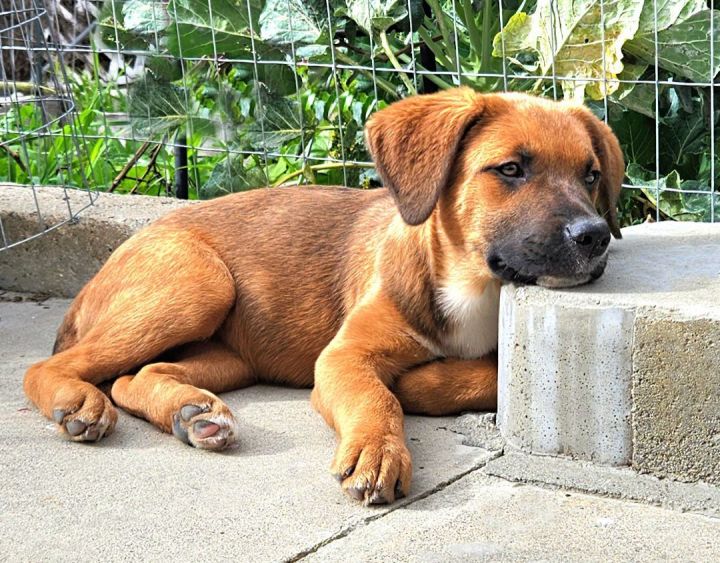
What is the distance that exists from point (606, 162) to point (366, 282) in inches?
39.0

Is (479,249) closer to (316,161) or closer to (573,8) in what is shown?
(573,8)

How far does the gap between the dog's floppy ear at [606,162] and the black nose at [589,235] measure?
1.78ft

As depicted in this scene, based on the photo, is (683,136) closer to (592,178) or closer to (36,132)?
(592,178)

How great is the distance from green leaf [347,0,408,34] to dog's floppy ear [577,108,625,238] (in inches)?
75.2

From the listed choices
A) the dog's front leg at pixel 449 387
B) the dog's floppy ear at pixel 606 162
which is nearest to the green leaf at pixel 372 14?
the dog's floppy ear at pixel 606 162

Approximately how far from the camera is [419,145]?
13.3 ft

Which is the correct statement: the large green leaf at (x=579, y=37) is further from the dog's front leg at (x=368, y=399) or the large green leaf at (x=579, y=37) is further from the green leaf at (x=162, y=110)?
the green leaf at (x=162, y=110)

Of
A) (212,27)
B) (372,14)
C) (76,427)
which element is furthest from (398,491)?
(212,27)

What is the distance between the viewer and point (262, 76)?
6.39 m

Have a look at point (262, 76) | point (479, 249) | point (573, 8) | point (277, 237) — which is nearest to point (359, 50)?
point (262, 76)

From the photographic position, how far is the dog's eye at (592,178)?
399 cm

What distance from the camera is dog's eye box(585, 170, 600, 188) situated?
3.99 m

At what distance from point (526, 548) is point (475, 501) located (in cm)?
34

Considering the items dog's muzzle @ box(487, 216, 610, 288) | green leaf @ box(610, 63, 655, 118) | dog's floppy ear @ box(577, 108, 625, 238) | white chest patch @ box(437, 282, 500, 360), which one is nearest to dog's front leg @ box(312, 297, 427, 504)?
white chest patch @ box(437, 282, 500, 360)
